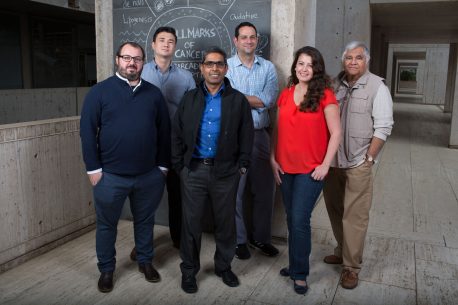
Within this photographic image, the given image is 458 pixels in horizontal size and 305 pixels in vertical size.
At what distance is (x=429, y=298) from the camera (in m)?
2.76

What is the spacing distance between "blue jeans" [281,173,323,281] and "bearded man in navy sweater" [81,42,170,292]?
86 centimetres

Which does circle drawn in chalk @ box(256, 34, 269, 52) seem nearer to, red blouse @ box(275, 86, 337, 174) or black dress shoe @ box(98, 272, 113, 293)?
red blouse @ box(275, 86, 337, 174)

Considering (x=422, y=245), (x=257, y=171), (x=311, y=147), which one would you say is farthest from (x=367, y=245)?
(x=311, y=147)

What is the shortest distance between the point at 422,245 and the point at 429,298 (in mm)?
964

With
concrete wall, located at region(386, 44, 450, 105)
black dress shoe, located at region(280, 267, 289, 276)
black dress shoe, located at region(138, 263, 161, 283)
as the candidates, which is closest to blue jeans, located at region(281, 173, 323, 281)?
black dress shoe, located at region(280, 267, 289, 276)

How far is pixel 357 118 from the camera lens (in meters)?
2.81

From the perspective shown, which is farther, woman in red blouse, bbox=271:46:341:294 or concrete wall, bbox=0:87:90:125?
concrete wall, bbox=0:87:90:125

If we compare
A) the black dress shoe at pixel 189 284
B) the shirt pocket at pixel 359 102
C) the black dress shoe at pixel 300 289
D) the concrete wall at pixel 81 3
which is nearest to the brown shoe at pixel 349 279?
the black dress shoe at pixel 300 289

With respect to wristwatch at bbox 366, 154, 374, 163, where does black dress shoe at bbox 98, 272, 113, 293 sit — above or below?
below

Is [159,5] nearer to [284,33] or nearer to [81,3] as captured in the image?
[284,33]

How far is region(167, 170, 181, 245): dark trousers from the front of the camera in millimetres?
3428

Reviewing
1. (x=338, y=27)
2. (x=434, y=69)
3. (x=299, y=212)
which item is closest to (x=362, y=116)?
(x=299, y=212)

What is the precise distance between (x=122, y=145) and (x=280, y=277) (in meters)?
1.41

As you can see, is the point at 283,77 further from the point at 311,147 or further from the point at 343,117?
the point at 311,147
